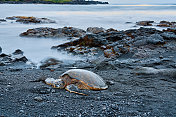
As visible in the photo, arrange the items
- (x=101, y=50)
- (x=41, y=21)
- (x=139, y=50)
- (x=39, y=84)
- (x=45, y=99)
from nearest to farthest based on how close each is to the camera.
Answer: (x=45, y=99), (x=39, y=84), (x=139, y=50), (x=101, y=50), (x=41, y=21)

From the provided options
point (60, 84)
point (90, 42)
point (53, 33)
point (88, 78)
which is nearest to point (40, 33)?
point (53, 33)

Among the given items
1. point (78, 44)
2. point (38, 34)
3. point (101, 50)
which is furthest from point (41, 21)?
point (101, 50)

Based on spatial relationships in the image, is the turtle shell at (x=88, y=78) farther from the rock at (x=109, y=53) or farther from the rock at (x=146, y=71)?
the rock at (x=109, y=53)

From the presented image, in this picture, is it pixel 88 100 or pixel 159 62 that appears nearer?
pixel 88 100

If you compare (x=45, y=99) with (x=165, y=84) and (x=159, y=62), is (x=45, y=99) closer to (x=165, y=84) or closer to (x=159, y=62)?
(x=165, y=84)

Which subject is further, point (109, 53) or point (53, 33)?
point (53, 33)

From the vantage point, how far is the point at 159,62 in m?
9.32

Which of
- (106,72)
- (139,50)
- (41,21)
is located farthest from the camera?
(41,21)

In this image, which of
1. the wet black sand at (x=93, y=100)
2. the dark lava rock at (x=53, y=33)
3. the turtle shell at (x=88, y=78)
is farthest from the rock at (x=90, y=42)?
the turtle shell at (x=88, y=78)

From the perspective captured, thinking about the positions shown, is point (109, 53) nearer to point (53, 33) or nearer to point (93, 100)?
point (93, 100)

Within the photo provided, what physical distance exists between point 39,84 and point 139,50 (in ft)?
23.8

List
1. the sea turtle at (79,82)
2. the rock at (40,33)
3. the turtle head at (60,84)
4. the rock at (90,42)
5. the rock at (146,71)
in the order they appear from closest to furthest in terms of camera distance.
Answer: the sea turtle at (79,82) → the turtle head at (60,84) → the rock at (146,71) → the rock at (90,42) → the rock at (40,33)

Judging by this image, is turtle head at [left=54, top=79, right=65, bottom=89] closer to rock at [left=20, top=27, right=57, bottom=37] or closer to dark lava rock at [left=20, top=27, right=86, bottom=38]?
dark lava rock at [left=20, top=27, right=86, bottom=38]

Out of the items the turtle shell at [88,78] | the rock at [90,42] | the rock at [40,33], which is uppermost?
the turtle shell at [88,78]
